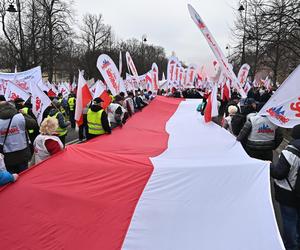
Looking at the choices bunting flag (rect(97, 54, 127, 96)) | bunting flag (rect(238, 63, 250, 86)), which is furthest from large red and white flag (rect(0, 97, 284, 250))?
bunting flag (rect(238, 63, 250, 86))

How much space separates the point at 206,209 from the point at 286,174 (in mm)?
1007

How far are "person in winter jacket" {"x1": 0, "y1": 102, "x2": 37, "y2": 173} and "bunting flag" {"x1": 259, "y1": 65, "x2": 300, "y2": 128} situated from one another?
3628 mm

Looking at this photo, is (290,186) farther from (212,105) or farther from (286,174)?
(212,105)

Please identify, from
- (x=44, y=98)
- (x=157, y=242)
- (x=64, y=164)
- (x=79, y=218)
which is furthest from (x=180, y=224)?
(x=44, y=98)

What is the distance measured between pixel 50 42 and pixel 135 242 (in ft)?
96.2

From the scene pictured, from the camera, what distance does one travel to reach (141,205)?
3529 millimetres

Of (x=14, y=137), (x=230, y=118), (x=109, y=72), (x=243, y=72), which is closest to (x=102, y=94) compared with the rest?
(x=109, y=72)

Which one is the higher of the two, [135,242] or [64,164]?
[64,164]

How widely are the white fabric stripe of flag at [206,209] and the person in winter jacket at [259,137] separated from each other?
1.81 meters

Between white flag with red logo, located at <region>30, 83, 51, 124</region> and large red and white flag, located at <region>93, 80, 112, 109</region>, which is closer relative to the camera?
white flag with red logo, located at <region>30, 83, 51, 124</region>

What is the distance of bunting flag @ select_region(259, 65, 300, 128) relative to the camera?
423 cm

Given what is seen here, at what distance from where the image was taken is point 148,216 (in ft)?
11.3

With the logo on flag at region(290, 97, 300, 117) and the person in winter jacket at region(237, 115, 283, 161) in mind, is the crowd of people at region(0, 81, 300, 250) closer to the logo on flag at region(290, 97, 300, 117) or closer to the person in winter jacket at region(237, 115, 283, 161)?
the person in winter jacket at region(237, 115, 283, 161)

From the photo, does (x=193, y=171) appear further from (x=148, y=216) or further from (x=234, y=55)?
(x=234, y=55)
